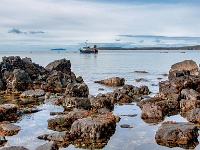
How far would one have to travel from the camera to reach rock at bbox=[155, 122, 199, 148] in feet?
78.8

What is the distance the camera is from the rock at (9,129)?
2722 centimetres

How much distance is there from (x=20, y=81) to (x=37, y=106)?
1875cm

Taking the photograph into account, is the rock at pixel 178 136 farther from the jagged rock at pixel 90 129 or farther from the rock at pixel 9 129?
the rock at pixel 9 129

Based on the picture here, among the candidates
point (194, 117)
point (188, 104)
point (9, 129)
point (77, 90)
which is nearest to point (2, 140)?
point (9, 129)

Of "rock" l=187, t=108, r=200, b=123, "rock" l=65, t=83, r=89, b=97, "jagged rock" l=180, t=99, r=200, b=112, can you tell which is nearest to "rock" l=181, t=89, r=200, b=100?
"jagged rock" l=180, t=99, r=200, b=112

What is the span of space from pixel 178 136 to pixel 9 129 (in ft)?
50.1

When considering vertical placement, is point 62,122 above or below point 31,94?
above

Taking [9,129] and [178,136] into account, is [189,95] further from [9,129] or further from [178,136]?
[9,129]

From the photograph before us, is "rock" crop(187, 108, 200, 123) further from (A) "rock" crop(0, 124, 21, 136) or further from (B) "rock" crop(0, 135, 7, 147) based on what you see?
(B) "rock" crop(0, 135, 7, 147)

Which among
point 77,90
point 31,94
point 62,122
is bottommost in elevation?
point 31,94

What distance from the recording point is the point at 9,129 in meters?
28.2

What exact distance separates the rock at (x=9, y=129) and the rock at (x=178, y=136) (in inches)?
507

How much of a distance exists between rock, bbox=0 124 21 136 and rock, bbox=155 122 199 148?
507 inches

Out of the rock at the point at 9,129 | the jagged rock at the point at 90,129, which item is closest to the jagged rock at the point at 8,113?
the rock at the point at 9,129
